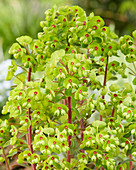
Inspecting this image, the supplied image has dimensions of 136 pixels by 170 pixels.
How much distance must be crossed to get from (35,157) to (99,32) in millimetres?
341

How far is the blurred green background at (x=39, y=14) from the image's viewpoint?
251 centimetres

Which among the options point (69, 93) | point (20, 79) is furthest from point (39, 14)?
point (69, 93)

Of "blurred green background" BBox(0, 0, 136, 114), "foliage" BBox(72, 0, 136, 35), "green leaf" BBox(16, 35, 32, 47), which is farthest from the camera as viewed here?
"foliage" BBox(72, 0, 136, 35)

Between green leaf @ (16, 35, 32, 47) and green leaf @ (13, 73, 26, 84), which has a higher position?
green leaf @ (16, 35, 32, 47)

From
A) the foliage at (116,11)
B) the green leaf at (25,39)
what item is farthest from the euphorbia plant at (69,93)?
the foliage at (116,11)

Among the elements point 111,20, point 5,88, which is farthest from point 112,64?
point 111,20

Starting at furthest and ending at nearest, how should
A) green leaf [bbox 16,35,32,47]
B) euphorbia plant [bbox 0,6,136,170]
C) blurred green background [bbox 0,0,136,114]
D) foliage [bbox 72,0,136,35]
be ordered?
1. foliage [bbox 72,0,136,35]
2. blurred green background [bbox 0,0,136,114]
3. green leaf [bbox 16,35,32,47]
4. euphorbia plant [bbox 0,6,136,170]

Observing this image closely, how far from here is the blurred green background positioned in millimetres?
2506

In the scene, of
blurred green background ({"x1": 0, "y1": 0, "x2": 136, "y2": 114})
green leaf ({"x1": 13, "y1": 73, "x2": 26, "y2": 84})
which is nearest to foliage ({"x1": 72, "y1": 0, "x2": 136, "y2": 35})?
blurred green background ({"x1": 0, "y1": 0, "x2": 136, "y2": 114})

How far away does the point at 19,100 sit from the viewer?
0.56 m

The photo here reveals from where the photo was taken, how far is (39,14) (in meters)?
2.84

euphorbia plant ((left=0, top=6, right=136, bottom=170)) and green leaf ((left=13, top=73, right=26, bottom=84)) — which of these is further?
green leaf ((left=13, top=73, right=26, bottom=84))

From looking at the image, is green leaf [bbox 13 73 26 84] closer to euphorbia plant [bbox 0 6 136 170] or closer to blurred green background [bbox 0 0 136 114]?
euphorbia plant [bbox 0 6 136 170]

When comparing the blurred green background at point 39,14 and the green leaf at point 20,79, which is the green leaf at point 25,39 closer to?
the green leaf at point 20,79
